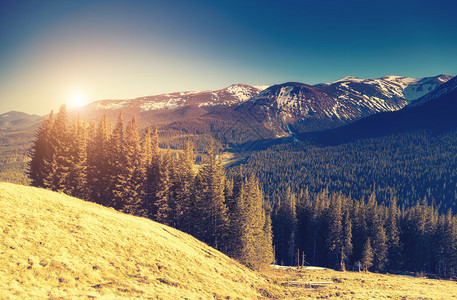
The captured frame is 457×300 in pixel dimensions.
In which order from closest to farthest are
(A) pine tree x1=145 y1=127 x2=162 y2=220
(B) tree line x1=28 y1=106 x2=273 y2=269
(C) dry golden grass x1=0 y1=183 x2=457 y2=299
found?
(C) dry golden grass x1=0 y1=183 x2=457 y2=299 < (B) tree line x1=28 y1=106 x2=273 y2=269 < (A) pine tree x1=145 y1=127 x2=162 y2=220

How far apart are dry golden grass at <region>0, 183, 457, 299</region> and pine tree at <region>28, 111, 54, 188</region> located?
1613cm

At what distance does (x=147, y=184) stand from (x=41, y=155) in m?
17.9

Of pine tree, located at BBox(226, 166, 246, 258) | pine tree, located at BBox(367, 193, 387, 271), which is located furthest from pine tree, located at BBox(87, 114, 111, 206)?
pine tree, located at BBox(367, 193, 387, 271)

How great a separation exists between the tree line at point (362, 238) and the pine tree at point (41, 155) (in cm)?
6238

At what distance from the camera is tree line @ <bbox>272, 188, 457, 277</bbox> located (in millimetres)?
65875

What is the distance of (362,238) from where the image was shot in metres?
68.0

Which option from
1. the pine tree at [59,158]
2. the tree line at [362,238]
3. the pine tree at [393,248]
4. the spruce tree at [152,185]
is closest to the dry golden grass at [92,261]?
the pine tree at [59,158]

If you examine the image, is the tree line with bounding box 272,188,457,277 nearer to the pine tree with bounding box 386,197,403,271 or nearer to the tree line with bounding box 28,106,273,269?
the pine tree with bounding box 386,197,403,271

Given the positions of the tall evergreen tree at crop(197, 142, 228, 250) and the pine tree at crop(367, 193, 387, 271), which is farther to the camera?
the pine tree at crop(367, 193, 387, 271)

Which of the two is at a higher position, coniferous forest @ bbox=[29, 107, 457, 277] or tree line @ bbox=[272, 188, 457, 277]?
coniferous forest @ bbox=[29, 107, 457, 277]

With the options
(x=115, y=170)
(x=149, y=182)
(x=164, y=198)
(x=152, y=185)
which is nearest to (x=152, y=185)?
(x=152, y=185)

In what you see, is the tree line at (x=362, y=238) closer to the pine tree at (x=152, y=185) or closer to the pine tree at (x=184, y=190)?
the pine tree at (x=184, y=190)

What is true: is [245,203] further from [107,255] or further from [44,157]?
[44,157]

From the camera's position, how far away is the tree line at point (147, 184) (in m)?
38.2
